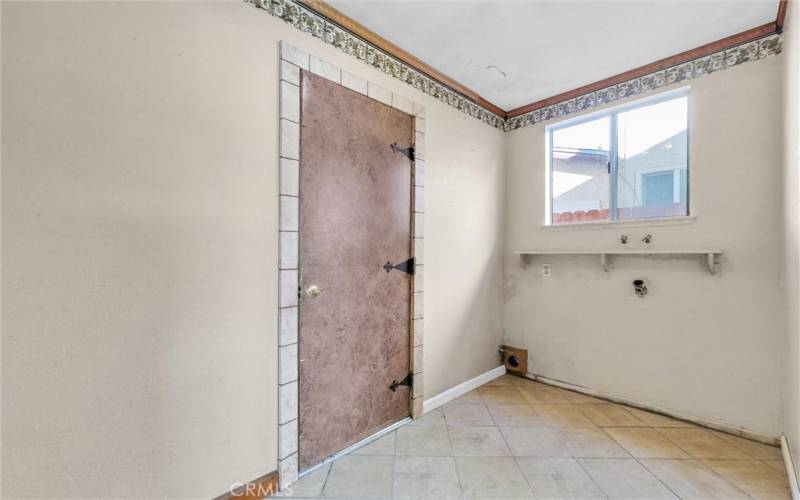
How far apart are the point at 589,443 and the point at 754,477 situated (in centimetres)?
74

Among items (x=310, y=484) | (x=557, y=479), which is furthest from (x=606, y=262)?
(x=310, y=484)

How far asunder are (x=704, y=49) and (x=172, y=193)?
324 cm

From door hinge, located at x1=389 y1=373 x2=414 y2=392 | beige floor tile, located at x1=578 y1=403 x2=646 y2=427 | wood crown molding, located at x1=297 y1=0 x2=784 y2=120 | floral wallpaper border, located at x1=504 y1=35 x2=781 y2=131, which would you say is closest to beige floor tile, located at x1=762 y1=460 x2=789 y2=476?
beige floor tile, located at x1=578 y1=403 x2=646 y2=427

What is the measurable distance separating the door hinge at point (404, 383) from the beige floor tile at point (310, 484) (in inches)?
23.7

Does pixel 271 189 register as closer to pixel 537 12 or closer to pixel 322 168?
pixel 322 168

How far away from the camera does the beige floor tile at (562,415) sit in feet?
7.47

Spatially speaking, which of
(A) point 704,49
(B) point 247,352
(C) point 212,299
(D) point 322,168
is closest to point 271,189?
(D) point 322,168

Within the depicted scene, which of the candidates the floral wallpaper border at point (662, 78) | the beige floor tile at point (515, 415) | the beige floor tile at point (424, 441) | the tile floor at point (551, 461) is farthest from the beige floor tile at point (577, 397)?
the floral wallpaper border at point (662, 78)

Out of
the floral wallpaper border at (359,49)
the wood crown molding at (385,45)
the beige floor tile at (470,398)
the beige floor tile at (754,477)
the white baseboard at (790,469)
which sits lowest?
the beige floor tile at (470,398)

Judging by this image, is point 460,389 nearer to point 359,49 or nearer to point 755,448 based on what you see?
point 755,448

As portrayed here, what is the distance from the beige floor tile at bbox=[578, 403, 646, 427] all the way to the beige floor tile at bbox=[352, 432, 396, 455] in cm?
143

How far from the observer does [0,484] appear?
104 cm

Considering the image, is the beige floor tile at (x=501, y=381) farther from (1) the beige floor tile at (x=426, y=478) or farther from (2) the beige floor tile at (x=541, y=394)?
(1) the beige floor tile at (x=426, y=478)

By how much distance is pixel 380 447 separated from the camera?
1997mm
